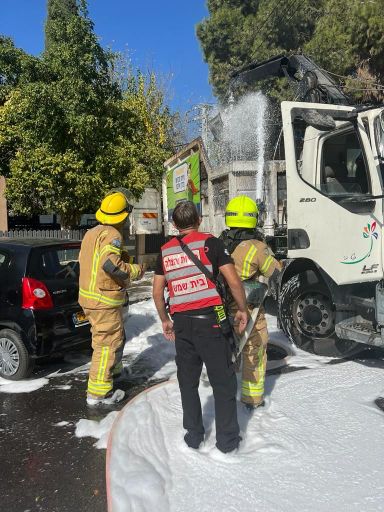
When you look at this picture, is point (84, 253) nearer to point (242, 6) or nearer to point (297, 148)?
point (297, 148)

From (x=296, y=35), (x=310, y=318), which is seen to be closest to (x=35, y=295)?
(x=310, y=318)

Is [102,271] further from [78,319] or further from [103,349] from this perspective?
[78,319]

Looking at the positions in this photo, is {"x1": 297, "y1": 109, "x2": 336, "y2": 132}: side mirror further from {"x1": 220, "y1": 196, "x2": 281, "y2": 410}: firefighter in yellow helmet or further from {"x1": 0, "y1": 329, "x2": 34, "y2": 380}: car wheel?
{"x1": 0, "y1": 329, "x2": 34, "y2": 380}: car wheel

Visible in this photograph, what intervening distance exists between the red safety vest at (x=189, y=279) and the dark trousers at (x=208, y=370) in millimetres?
85

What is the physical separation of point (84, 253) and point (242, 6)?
70.6 ft

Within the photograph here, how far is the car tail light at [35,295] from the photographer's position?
16.0 feet

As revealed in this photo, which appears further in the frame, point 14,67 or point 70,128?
point 14,67

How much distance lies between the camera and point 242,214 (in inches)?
151

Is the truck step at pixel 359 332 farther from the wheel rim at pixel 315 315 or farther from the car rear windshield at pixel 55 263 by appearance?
the car rear windshield at pixel 55 263

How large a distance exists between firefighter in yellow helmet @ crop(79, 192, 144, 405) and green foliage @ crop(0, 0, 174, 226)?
7204 millimetres

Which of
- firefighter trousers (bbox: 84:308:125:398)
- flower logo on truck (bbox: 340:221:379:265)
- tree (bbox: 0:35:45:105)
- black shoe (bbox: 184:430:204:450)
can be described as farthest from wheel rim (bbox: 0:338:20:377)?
tree (bbox: 0:35:45:105)

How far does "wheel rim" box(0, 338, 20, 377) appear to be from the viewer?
4973 mm

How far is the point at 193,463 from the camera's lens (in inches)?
121

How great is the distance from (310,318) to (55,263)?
2.87 metres
